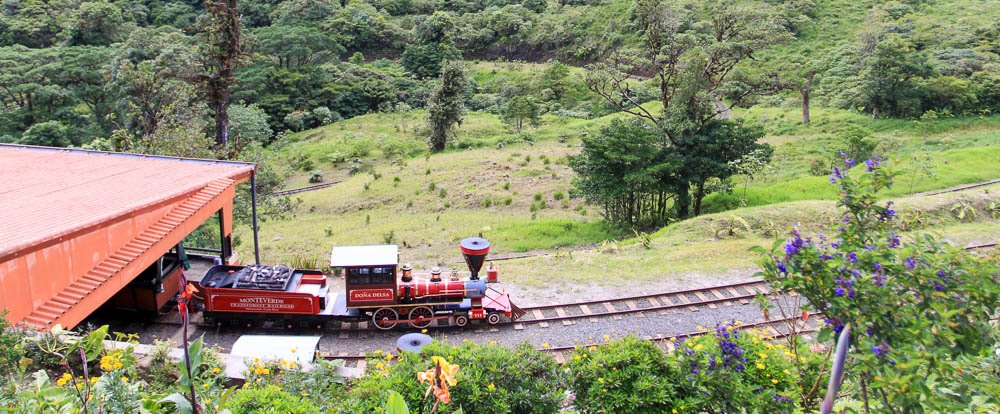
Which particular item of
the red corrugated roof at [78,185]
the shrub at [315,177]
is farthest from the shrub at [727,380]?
the shrub at [315,177]

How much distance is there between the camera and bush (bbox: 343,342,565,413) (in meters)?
6.39

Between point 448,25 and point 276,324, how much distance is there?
5164 centimetres

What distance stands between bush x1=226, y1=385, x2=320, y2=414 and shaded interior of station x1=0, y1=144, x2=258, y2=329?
13.9 feet

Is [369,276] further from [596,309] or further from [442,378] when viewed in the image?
[442,378]

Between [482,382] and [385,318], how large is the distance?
6.40 metres

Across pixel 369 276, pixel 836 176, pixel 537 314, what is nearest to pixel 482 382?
pixel 836 176

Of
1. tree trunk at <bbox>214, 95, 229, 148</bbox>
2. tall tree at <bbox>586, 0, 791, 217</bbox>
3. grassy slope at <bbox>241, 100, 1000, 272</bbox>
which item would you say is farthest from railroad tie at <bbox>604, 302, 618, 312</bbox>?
tree trunk at <bbox>214, 95, 229, 148</bbox>

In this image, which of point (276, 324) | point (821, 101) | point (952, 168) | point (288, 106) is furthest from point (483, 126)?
point (276, 324)

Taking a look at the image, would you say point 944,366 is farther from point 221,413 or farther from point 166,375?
point 166,375

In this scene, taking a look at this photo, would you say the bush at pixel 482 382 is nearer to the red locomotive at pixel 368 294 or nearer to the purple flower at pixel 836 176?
the purple flower at pixel 836 176

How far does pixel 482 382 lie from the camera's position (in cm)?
658

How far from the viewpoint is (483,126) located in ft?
138

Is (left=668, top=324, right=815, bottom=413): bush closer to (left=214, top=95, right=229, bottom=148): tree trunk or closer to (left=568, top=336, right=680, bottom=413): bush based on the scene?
(left=568, top=336, right=680, bottom=413): bush

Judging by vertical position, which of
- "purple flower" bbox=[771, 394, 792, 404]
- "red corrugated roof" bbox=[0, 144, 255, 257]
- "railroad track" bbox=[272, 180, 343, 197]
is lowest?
"railroad track" bbox=[272, 180, 343, 197]
